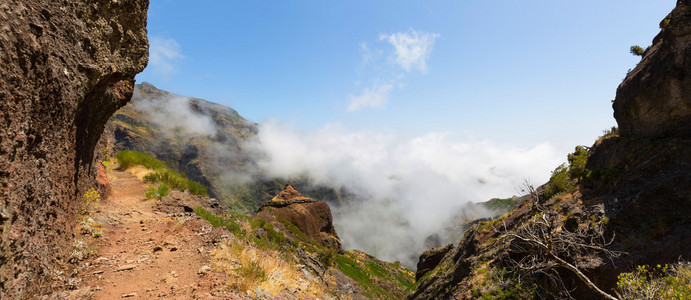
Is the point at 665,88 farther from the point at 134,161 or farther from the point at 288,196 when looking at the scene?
the point at 288,196

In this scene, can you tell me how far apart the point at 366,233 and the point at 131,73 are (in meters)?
190

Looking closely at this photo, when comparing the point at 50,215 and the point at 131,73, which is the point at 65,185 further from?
the point at 131,73

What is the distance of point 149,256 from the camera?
612 cm

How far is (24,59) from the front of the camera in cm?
363

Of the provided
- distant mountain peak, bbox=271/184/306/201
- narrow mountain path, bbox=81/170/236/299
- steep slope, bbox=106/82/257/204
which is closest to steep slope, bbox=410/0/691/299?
narrow mountain path, bbox=81/170/236/299

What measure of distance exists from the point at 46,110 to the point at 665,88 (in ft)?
82.2

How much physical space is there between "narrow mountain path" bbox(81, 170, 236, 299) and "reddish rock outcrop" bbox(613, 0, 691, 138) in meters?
22.3

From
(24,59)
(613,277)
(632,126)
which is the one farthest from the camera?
(632,126)

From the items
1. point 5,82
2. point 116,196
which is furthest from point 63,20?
point 116,196

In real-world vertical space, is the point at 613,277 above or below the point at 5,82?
below

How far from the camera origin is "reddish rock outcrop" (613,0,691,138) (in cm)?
1370

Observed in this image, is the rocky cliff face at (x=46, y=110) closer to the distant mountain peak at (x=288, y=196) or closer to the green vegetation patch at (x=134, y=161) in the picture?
the green vegetation patch at (x=134, y=161)

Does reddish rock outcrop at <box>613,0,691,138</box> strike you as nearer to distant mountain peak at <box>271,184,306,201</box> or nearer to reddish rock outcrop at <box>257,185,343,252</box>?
reddish rock outcrop at <box>257,185,343,252</box>

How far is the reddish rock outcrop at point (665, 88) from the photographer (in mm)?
13699
